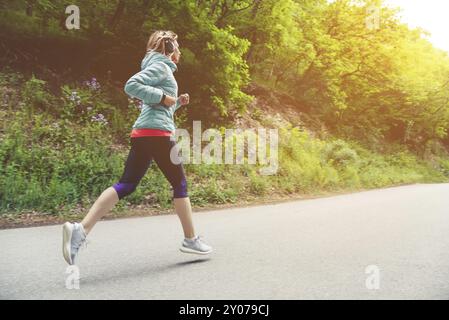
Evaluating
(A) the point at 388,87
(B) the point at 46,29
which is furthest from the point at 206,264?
(A) the point at 388,87

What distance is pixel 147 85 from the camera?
394 centimetres

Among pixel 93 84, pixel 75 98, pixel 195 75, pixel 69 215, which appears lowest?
pixel 69 215

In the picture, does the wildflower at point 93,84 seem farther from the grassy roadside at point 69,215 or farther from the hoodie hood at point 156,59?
the hoodie hood at point 156,59

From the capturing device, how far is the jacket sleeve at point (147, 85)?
12.6 feet

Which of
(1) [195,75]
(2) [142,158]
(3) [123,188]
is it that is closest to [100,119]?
(1) [195,75]

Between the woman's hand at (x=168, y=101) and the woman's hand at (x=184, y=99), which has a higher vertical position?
the woman's hand at (x=184, y=99)

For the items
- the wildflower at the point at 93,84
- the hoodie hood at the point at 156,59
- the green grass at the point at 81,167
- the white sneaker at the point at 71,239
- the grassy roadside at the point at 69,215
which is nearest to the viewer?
the white sneaker at the point at 71,239

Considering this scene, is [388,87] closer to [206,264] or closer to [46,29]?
[46,29]

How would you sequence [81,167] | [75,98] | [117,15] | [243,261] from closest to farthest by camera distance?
[243,261] < [81,167] < [75,98] < [117,15]

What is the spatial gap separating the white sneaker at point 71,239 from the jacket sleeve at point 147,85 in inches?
47.5

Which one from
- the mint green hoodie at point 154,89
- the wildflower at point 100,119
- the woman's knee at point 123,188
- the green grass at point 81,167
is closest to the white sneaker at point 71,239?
the woman's knee at point 123,188

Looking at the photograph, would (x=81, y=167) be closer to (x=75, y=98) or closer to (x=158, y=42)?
(x=75, y=98)

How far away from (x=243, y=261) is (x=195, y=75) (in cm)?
862

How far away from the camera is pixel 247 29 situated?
569 inches
